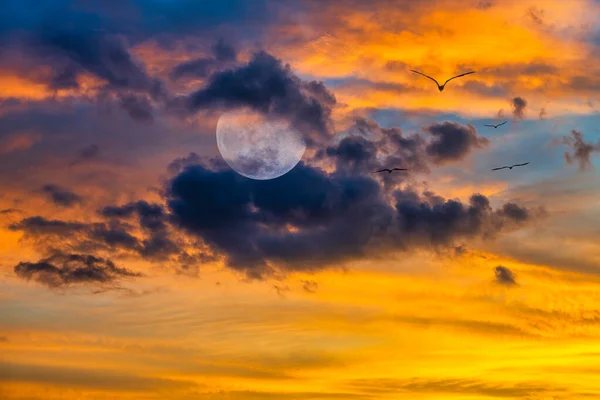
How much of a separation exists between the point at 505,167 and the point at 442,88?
66464 mm

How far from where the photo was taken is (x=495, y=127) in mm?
174000

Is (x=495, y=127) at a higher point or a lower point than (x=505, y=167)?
higher

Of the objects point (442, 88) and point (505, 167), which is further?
point (505, 167)

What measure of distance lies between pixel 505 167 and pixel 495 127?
23517 millimetres

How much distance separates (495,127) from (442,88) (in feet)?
153

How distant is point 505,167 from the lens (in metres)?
184

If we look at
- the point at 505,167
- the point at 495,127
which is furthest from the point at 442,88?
the point at 505,167

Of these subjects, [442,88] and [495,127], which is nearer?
[442,88]

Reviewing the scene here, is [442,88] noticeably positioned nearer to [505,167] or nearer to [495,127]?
[495,127]

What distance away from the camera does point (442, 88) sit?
14688cm
